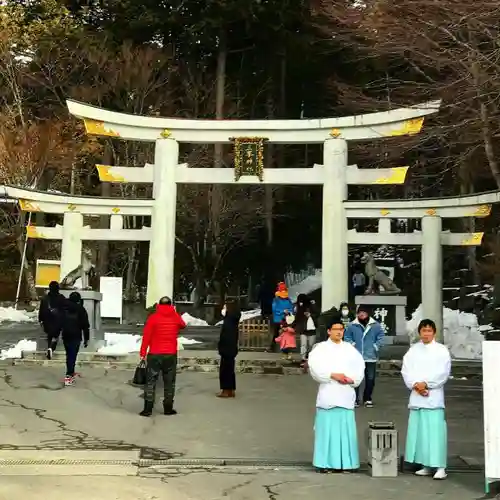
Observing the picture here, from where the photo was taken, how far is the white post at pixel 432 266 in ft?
59.4

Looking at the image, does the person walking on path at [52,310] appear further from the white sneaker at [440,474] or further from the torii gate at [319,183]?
the white sneaker at [440,474]

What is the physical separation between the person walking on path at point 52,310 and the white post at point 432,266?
973 cm

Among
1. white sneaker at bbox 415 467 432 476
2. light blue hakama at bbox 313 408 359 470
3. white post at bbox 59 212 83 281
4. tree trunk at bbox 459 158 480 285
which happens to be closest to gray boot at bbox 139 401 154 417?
light blue hakama at bbox 313 408 359 470

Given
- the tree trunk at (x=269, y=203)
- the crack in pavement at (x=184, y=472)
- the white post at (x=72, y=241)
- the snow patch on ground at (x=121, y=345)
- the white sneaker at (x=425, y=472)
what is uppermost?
the tree trunk at (x=269, y=203)

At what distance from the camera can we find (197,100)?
31.0 m

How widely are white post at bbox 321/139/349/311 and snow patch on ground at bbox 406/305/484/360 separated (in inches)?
127

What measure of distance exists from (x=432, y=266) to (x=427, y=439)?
39.1ft

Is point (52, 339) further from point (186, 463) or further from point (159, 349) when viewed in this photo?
point (186, 463)

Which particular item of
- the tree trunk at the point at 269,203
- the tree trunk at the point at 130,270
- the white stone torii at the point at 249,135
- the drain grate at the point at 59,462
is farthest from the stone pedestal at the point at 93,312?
the tree trunk at the point at 130,270

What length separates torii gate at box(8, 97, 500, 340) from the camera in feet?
58.2

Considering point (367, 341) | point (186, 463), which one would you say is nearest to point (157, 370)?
point (186, 463)

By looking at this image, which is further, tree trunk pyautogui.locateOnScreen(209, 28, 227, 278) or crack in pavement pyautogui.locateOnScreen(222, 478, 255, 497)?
tree trunk pyautogui.locateOnScreen(209, 28, 227, 278)

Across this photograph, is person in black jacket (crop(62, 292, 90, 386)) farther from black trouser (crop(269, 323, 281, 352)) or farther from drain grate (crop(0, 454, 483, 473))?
black trouser (crop(269, 323, 281, 352))

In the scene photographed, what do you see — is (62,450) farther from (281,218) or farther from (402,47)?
(281,218)
